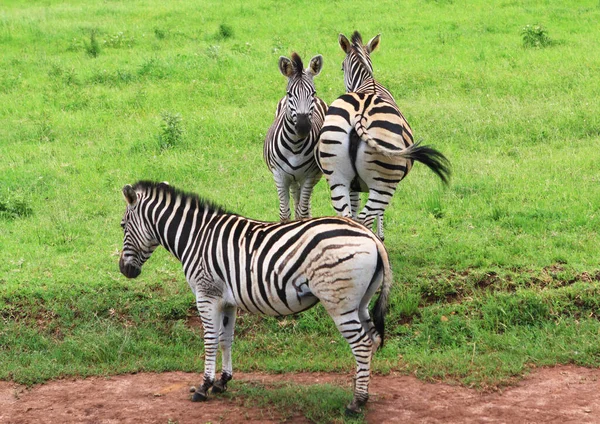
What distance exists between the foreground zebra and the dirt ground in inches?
14.2

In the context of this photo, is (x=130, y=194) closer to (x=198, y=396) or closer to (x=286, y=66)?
(x=198, y=396)

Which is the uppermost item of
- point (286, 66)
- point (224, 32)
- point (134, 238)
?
point (224, 32)

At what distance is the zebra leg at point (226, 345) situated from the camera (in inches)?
308

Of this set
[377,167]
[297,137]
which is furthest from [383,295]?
[297,137]

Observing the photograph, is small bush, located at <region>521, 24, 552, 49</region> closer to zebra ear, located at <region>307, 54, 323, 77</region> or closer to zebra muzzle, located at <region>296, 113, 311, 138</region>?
zebra ear, located at <region>307, 54, 323, 77</region>

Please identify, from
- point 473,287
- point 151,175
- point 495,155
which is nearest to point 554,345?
point 473,287

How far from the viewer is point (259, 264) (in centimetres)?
732

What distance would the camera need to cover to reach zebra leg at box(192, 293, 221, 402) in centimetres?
759

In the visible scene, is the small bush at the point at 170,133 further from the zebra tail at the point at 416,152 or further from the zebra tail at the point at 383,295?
the zebra tail at the point at 383,295

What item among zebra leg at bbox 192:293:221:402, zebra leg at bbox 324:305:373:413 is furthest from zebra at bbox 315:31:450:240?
zebra leg at bbox 324:305:373:413

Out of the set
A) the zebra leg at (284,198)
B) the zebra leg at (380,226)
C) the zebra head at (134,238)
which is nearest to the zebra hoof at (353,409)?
the zebra head at (134,238)

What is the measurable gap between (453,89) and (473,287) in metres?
7.74

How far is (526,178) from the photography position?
1211 cm

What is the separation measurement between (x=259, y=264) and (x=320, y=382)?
5.01 feet
